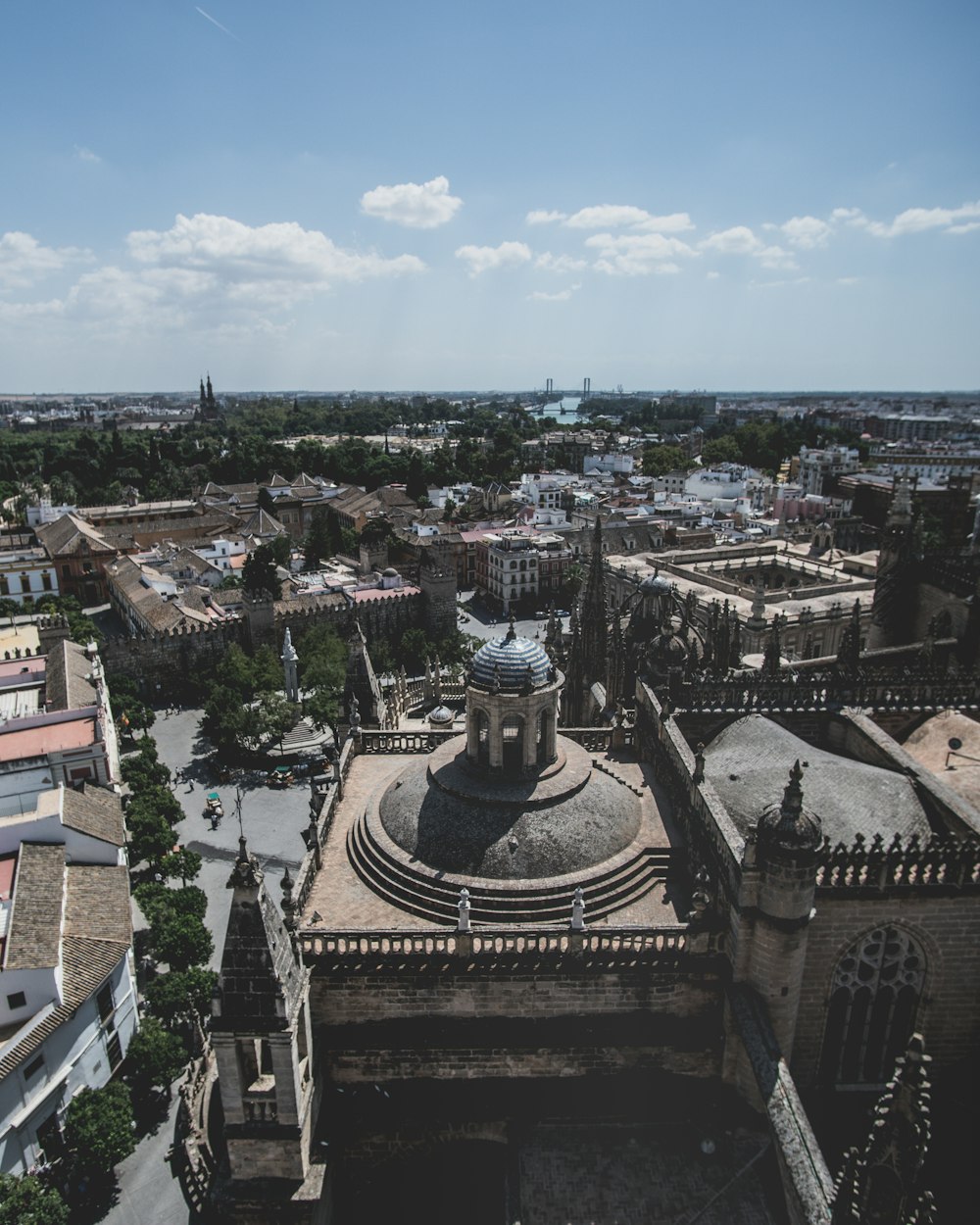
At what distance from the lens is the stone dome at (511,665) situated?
63.8 ft

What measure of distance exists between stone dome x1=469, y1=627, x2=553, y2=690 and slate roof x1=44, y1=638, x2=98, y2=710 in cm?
3435

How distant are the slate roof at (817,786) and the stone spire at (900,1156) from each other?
307 inches

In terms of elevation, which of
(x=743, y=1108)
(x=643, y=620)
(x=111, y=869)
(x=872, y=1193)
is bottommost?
(x=111, y=869)

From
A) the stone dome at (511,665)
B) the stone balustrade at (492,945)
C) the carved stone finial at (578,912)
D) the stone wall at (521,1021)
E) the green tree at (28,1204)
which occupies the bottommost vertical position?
the green tree at (28,1204)

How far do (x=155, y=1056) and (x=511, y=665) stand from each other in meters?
20.2

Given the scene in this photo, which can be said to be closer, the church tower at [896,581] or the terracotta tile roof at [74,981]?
the terracotta tile roof at [74,981]

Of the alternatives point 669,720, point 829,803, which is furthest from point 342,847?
point 829,803

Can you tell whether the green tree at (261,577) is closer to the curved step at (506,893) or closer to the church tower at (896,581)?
the church tower at (896,581)

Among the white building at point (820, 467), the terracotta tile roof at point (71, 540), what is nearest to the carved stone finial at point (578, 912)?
the terracotta tile roof at point (71, 540)

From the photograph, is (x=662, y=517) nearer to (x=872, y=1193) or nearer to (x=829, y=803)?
(x=829, y=803)

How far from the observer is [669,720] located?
22609 millimetres

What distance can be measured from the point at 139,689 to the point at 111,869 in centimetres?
3890

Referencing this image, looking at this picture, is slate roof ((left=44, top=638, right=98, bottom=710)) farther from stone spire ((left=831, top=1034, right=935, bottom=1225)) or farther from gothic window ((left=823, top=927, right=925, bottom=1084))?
stone spire ((left=831, top=1034, right=935, bottom=1225))

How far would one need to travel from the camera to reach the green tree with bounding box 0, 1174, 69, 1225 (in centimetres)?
2122
